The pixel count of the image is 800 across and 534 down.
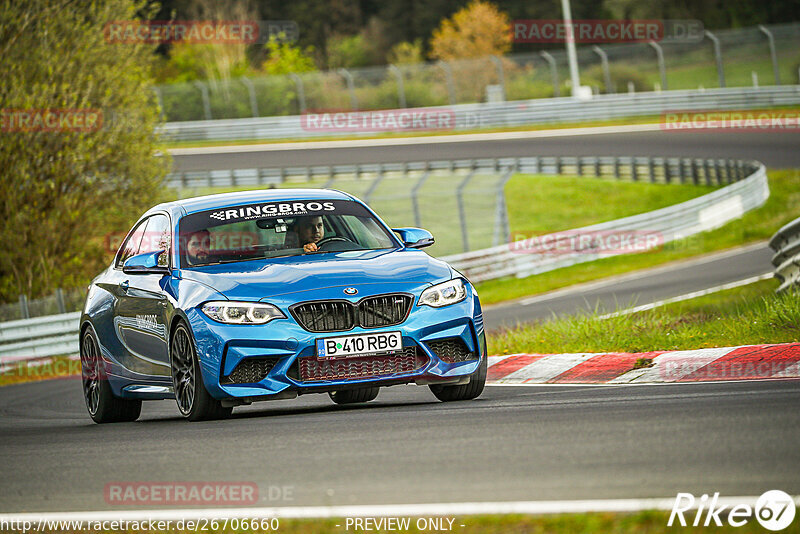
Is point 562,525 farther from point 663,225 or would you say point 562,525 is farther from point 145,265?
point 663,225

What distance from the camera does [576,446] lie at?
243 inches

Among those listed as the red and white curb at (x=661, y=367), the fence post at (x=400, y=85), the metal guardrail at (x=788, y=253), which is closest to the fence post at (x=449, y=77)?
the fence post at (x=400, y=85)

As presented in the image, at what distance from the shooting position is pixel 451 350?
8.59 meters

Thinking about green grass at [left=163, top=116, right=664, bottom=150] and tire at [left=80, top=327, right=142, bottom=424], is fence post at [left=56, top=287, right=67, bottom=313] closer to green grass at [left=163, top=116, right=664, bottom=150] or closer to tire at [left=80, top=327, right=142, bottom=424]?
tire at [left=80, top=327, right=142, bottom=424]

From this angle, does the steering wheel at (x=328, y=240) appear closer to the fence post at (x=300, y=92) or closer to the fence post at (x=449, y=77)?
the fence post at (x=300, y=92)

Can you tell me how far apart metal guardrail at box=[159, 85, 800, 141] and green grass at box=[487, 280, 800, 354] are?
34332mm

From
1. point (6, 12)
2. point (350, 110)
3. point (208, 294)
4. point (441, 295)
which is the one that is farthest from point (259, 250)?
point (350, 110)

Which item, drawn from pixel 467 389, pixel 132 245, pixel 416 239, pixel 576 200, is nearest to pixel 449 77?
pixel 576 200

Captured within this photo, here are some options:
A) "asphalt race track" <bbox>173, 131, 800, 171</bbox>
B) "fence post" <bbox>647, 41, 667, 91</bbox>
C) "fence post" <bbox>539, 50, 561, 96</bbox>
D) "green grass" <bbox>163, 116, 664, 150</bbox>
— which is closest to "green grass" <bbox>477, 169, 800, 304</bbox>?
"asphalt race track" <bbox>173, 131, 800, 171</bbox>

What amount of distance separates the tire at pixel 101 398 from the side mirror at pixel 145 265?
1240 mm

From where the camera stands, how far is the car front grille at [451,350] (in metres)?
8.50

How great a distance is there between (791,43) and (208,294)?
140 ft

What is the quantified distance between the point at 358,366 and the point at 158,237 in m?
2.49

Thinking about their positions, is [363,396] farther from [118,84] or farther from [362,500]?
[118,84]
